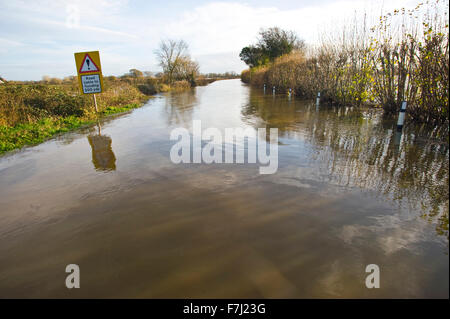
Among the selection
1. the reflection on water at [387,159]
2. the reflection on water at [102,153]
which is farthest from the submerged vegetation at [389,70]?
the reflection on water at [102,153]

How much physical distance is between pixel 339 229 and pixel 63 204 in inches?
166

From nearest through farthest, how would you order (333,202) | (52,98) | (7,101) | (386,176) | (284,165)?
(333,202), (386,176), (284,165), (7,101), (52,98)

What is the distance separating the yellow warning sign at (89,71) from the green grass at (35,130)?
1.62 m

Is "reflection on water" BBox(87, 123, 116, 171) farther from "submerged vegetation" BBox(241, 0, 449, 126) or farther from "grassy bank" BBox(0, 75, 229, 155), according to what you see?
"submerged vegetation" BBox(241, 0, 449, 126)

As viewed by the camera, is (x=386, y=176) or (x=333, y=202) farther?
(x=386, y=176)

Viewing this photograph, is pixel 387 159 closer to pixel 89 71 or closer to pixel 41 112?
pixel 89 71

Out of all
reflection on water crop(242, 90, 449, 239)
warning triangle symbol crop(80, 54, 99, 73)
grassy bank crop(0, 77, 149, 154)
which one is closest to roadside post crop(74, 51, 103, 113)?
warning triangle symbol crop(80, 54, 99, 73)

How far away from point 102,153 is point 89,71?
5899 mm

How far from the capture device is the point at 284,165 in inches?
216

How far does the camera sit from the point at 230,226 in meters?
3.31

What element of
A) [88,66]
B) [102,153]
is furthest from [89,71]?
[102,153]

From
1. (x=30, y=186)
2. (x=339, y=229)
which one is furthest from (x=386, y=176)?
(x=30, y=186)

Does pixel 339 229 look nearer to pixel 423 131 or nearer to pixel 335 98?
pixel 423 131

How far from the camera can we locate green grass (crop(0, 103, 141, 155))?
8.00 m
